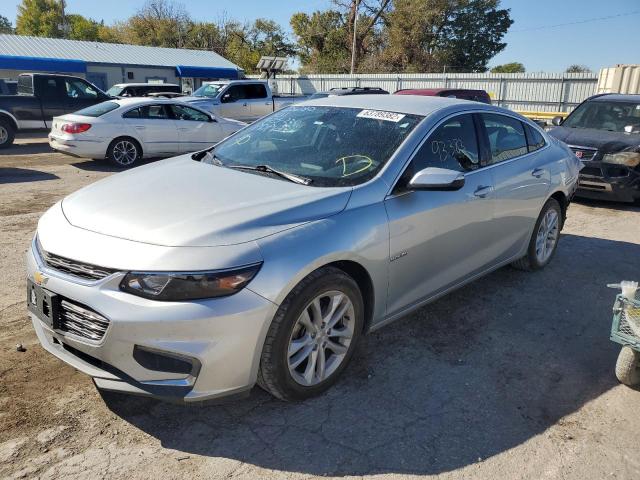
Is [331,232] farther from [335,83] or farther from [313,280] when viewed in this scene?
[335,83]

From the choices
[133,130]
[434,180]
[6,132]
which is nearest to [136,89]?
[6,132]

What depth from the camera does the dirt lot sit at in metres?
2.60

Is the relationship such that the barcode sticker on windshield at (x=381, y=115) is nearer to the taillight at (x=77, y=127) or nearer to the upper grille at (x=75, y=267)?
the upper grille at (x=75, y=267)

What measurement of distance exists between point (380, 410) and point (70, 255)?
6.24ft

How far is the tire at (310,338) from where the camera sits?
2.75 m

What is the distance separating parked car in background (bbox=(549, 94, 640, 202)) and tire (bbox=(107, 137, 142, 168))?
28.0 ft

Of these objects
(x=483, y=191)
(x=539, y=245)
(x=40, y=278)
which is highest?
(x=483, y=191)

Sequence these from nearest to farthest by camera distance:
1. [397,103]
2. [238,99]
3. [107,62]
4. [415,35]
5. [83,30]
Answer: [397,103]
[238,99]
[107,62]
[415,35]
[83,30]

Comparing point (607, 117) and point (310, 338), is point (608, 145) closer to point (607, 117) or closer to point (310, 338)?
point (607, 117)

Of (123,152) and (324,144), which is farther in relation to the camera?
(123,152)

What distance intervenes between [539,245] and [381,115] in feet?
8.14

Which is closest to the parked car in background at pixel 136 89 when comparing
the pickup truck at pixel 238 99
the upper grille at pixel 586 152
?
the pickup truck at pixel 238 99

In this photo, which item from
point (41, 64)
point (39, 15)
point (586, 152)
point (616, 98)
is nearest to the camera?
point (586, 152)

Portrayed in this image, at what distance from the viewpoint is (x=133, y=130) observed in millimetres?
11258
